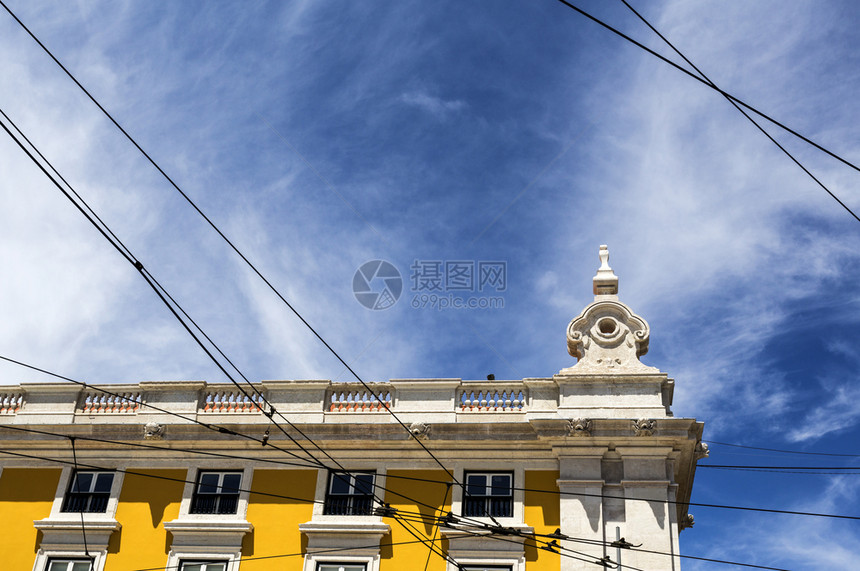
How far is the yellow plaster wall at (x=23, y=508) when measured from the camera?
86.8ft

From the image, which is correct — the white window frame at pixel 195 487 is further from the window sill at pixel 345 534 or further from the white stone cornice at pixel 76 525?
the window sill at pixel 345 534

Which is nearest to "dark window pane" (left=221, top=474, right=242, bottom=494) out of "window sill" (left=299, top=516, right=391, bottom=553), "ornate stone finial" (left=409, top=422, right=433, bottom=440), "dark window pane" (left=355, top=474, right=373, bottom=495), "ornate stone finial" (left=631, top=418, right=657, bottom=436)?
"window sill" (left=299, top=516, right=391, bottom=553)

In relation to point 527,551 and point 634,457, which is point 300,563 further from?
point 634,457

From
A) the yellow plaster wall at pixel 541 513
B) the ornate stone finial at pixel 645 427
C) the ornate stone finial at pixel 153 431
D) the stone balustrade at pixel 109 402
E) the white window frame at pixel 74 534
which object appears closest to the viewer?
the yellow plaster wall at pixel 541 513

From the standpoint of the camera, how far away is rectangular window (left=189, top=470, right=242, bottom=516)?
26.5 meters

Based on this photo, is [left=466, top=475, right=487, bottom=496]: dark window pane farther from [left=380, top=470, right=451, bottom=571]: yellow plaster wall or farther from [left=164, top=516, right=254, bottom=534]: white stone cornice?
[left=164, top=516, right=254, bottom=534]: white stone cornice

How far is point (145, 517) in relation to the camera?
87.0ft

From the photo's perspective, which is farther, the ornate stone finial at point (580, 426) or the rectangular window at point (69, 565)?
the rectangular window at point (69, 565)

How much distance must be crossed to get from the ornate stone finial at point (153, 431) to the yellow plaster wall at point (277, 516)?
290 cm

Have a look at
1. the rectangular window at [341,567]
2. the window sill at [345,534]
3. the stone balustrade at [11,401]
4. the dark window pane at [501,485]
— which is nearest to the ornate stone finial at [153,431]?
the stone balustrade at [11,401]

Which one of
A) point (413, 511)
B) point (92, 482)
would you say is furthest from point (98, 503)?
point (413, 511)

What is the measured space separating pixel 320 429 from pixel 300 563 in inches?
142

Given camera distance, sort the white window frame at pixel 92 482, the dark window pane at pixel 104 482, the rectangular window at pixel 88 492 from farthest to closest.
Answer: the dark window pane at pixel 104 482
the white window frame at pixel 92 482
the rectangular window at pixel 88 492

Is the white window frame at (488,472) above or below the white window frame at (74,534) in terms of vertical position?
above
